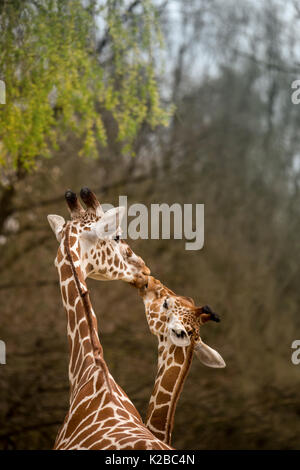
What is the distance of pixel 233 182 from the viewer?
8172mm

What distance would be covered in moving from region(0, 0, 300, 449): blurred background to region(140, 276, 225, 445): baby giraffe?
3585 millimetres

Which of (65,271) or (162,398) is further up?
(65,271)

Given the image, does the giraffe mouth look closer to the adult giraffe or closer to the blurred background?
the adult giraffe

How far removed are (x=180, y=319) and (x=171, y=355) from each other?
20cm

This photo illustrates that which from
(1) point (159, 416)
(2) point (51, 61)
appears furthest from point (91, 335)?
(2) point (51, 61)

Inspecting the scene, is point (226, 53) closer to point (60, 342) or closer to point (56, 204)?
point (56, 204)

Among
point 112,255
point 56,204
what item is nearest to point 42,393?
point 56,204

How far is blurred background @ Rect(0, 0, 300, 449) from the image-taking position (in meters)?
6.90

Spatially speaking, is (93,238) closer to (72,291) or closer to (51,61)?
(72,291)

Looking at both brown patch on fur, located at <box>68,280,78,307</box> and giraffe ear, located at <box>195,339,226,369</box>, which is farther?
giraffe ear, located at <box>195,339,226,369</box>

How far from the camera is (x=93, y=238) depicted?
8.67ft

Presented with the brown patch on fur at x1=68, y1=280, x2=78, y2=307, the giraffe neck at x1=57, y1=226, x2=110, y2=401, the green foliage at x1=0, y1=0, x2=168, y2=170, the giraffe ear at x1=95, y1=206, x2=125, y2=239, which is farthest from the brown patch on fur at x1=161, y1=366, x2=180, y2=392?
the green foliage at x1=0, y1=0, x2=168, y2=170

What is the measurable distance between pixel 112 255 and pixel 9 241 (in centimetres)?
460

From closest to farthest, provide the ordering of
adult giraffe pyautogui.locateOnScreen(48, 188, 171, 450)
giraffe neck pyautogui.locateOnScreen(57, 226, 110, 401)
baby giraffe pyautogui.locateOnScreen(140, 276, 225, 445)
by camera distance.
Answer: adult giraffe pyautogui.locateOnScreen(48, 188, 171, 450)
giraffe neck pyautogui.locateOnScreen(57, 226, 110, 401)
baby giraffe pyautogui.locateOnScreen(140, 276, 225, 445)
